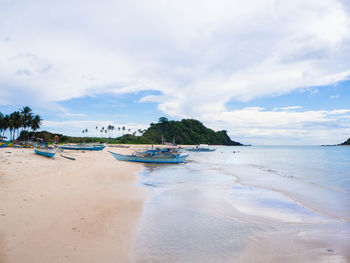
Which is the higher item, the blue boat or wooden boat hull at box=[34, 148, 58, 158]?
wooden boat hull at box=[34, 148, 58, 158]

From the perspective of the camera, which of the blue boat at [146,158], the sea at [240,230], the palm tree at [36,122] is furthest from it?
the palm tree at [36,122]

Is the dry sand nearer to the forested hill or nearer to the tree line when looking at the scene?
the tree line

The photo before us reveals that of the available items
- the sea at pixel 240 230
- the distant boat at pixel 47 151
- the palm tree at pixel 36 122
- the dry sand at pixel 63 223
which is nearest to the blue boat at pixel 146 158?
the distant boat at pixel 47 151

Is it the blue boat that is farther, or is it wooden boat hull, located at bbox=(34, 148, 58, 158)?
the blue boat

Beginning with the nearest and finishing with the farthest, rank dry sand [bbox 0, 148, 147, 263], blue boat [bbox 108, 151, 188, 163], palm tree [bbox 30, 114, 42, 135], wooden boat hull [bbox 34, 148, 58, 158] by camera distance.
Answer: dry sand [bbox 0, 148, 147, 263] → wooden boat hull [bbox 34, 148, 58, 158] → blue boat [bbox 108, 151, 188, 163] → palm tree [bbox 30, 114, 42, 135]

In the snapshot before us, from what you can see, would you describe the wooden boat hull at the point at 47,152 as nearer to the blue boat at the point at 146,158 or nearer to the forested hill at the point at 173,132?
the blue boat at the point at 146,158

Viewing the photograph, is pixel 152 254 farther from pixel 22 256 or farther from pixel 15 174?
pixel 15 174

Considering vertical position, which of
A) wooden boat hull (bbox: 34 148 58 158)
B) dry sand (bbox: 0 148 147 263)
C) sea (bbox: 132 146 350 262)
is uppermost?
wooden boat hull (bbox: 34 148 58 158)

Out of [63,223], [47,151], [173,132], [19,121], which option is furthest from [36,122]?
[173,132]

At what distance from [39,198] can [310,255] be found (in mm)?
10678

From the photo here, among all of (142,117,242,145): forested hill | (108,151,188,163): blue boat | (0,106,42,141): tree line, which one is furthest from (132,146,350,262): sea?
(142,117,242,145): forested hill

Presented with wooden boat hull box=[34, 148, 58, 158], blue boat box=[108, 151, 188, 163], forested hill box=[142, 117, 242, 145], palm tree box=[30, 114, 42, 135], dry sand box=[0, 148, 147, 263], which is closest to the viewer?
dry sand box=[0, 148, 147, 263]

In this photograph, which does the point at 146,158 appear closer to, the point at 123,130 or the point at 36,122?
the point at 36,122

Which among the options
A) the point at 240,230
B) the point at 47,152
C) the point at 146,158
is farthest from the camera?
the point at 146,158
